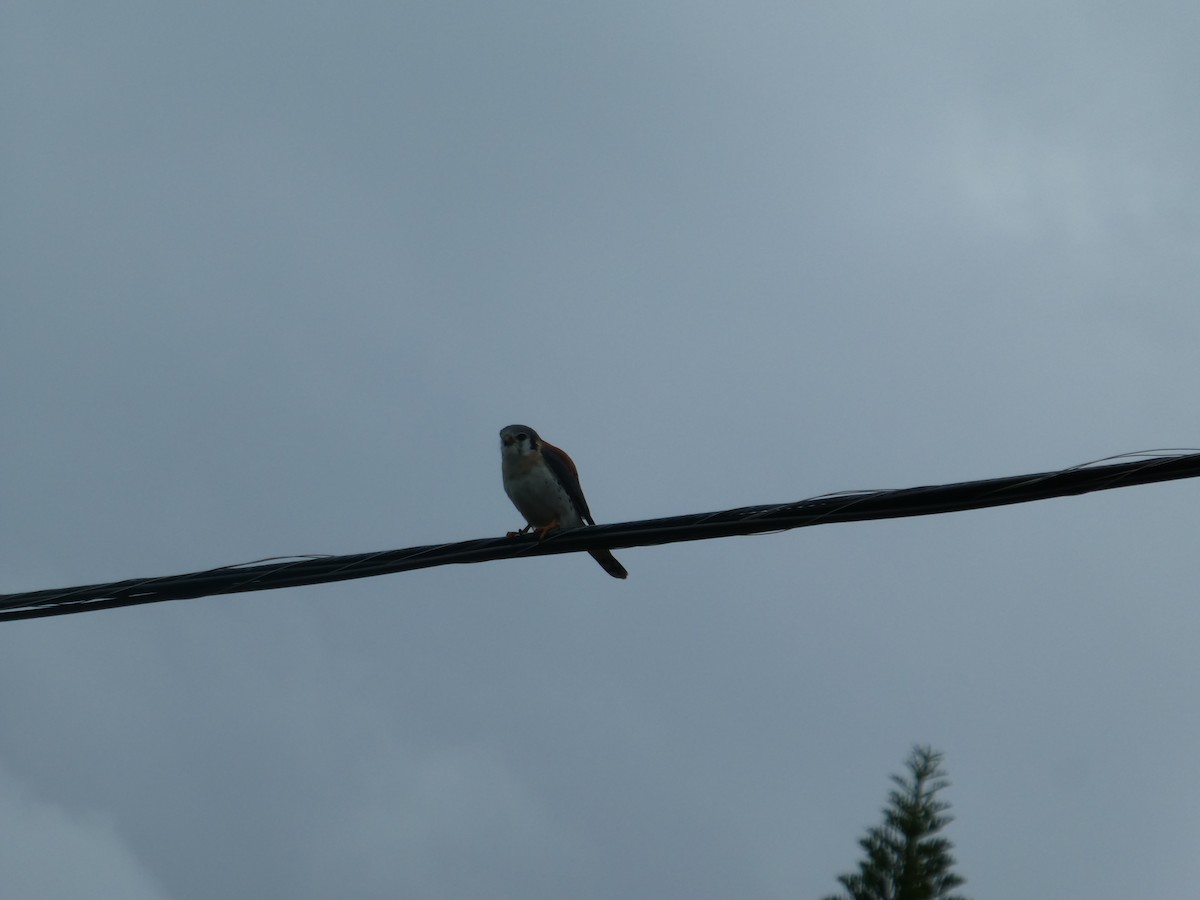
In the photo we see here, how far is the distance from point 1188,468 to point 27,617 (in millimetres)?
5126

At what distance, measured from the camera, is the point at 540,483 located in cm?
911

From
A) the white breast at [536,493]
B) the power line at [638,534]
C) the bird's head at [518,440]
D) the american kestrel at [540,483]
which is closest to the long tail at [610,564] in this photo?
the american kestrel at [540,483]

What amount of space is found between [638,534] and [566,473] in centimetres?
451

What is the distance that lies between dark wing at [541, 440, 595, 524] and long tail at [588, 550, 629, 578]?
38cm

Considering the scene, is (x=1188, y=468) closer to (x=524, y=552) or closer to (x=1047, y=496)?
(x=1047, y=496)

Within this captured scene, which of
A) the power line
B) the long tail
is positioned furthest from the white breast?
the power line

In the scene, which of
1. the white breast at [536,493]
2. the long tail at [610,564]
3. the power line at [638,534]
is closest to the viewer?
the power line at [638,534]

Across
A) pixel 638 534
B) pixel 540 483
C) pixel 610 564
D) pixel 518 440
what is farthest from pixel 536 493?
pixel 638 534

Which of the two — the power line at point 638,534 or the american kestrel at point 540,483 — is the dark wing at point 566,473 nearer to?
the american kestrel at point 540,483

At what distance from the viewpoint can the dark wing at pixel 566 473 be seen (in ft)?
30.6

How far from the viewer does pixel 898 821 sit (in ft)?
22.2

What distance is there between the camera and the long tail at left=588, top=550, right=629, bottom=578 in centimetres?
945

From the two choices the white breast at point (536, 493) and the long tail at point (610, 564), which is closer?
the white breast at point (536, 493)

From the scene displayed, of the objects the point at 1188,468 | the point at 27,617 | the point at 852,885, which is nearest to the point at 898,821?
the point at 852,885
